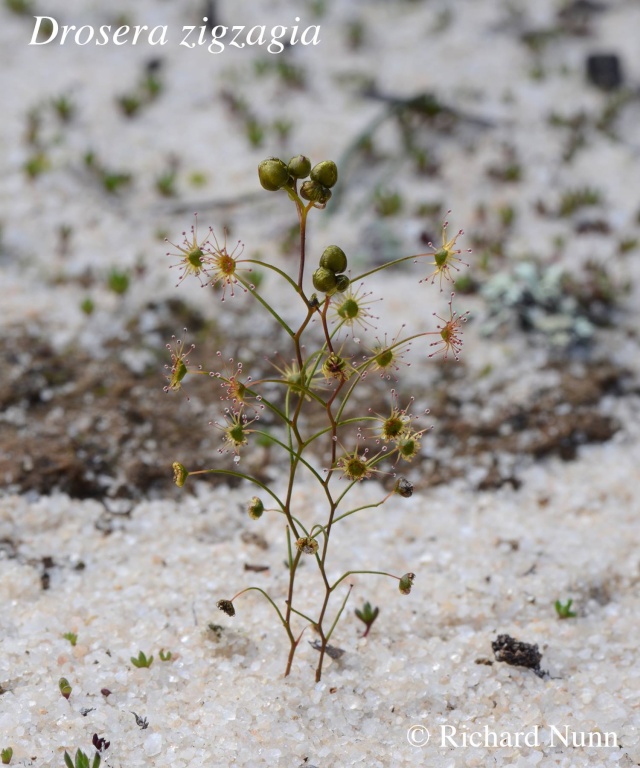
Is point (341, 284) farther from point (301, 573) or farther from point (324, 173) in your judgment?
point (301, 573)

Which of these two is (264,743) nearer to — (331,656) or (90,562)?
(331,656)

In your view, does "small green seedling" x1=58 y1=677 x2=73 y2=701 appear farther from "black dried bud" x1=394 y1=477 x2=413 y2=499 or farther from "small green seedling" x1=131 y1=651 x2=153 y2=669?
"black dried bud" x1=394 y1=477 x2=413 y2=499

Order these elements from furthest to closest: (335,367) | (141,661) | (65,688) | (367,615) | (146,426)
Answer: (146,426) < (367,615) < (141,661) < (65,688) < (335,367)

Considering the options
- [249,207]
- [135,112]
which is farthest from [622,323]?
[135,112]

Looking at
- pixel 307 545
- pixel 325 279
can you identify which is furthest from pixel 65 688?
pixel 325 279

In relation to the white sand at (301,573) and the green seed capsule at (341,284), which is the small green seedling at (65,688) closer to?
the white sand at (301,573)

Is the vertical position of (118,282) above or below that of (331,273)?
above

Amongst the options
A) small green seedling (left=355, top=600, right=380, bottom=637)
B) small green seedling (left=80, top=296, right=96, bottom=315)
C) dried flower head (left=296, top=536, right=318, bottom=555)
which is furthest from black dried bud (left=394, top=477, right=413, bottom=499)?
small green seedling (left=80, top=296, right=96, bottom=315)
